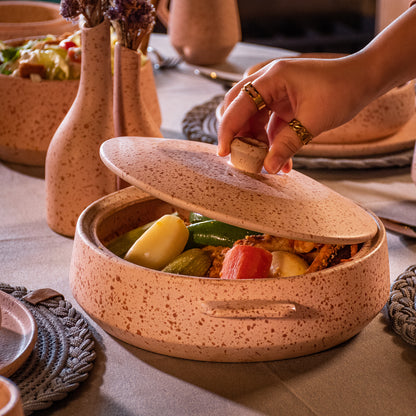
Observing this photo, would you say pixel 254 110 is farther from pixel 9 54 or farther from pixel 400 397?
pixel 9 54

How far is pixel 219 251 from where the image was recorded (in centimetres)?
85

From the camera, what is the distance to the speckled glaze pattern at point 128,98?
1.02m

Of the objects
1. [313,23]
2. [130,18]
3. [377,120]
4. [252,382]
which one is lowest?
[313,23]

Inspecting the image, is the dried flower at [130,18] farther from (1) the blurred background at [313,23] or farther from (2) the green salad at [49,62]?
(1) the blurred background at [313,23]

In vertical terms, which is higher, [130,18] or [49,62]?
[130,18]

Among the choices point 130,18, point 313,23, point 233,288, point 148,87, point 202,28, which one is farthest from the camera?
point 313,23

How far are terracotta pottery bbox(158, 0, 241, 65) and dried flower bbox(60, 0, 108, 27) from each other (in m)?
0.93

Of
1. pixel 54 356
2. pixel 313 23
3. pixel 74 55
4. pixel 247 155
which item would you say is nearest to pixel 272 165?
pixel 247 155

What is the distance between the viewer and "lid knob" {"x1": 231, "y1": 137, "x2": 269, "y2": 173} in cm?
76

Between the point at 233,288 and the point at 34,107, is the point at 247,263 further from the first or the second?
the point at 34,107

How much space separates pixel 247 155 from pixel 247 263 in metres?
0.13

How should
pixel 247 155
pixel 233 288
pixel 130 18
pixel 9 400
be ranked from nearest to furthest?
pixel 9 400 → pixel 233 288 → pixel 247 155 → pixel 130 18

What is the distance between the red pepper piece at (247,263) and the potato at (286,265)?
2 centimetres

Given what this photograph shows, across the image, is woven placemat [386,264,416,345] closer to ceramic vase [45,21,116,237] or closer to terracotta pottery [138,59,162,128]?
ceramic vase [45,21,116,237]
